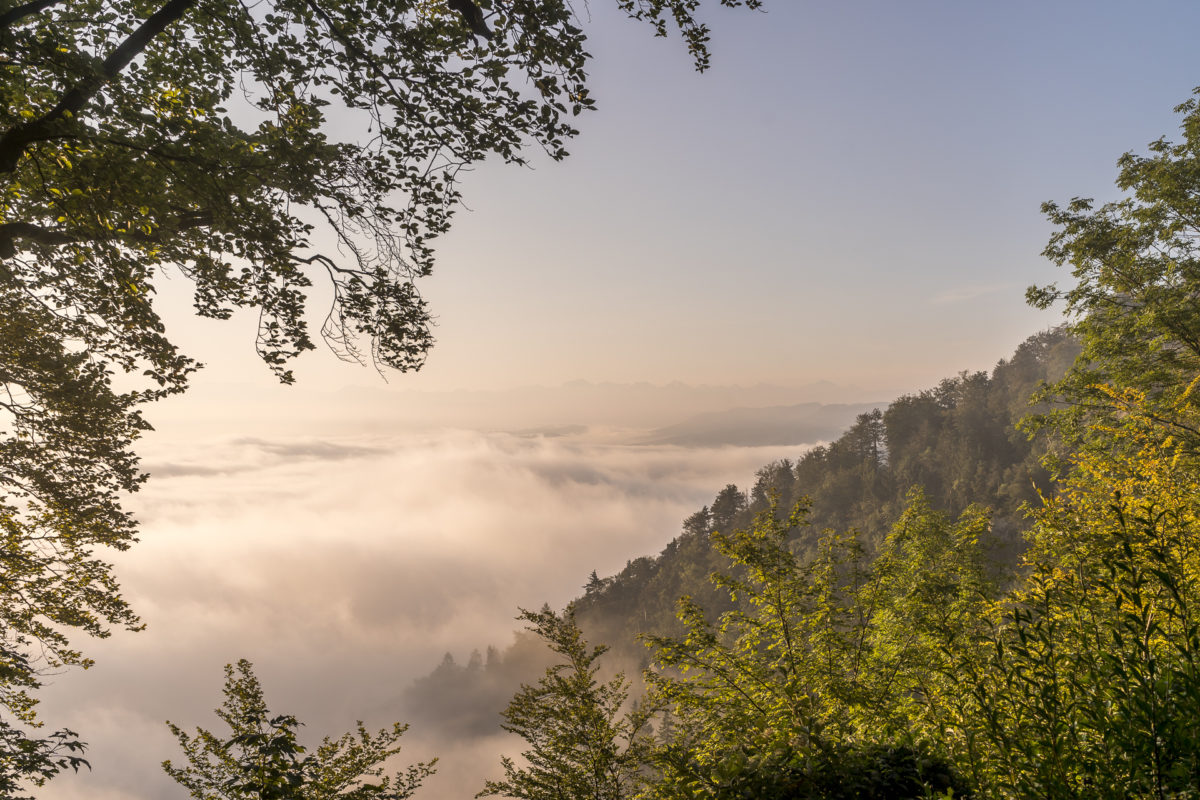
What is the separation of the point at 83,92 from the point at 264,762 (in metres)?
6.79

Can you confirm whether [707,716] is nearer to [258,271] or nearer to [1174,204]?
[258,271]

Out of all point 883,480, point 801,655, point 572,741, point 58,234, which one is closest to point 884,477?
point 883,480

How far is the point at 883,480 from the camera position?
95.1 metres

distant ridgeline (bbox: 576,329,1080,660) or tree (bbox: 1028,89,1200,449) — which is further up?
tree (bbox: 1028,89,1200,449)

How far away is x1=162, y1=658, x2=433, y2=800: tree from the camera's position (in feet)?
18.1

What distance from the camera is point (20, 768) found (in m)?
8.14

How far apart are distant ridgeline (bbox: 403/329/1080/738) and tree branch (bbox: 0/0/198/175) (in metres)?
78.7

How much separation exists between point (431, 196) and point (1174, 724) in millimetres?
7516

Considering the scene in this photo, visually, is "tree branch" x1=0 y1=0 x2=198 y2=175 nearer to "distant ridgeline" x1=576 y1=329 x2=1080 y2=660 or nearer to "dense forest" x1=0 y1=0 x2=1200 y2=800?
"dense forest" x1=0 y1=0 x2=1200 y2=800

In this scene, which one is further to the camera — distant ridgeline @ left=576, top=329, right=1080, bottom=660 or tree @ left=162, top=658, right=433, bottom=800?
distant ridgeline @ left=576, top=329, right=1080, bottom=660

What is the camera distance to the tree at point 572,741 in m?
11.5

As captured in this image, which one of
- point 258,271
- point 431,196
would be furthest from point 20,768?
point 431,196

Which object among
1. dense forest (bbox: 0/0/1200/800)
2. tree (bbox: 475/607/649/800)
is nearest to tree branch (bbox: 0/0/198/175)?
dense forest (bbox: 0/0/1200/800)

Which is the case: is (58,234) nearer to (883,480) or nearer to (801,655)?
(801,655)
